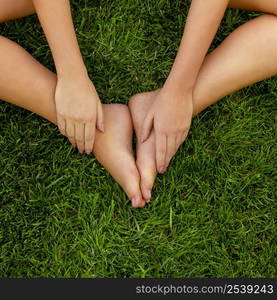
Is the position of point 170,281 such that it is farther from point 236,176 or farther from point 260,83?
point 260,83

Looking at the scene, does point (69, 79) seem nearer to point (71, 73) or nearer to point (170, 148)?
point (71, 73)

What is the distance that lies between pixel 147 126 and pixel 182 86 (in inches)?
7.2

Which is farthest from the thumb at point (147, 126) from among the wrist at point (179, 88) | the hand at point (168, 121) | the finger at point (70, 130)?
the finger at point (70, 130)

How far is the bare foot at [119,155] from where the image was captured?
1.74 metres

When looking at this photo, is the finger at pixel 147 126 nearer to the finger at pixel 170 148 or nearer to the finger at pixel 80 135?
the finger at pixel 170 148

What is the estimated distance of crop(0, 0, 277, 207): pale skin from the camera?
1.67 m

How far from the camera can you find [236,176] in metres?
1.88

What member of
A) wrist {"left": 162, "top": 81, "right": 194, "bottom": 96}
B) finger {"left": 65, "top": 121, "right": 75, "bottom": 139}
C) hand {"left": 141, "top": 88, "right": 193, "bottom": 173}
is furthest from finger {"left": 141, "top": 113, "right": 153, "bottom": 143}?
finger {"left": 65, "top": 121, "right": 75, "bottom": 139}

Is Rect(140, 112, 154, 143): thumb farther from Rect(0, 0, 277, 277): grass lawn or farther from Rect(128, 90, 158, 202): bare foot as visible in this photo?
Rect(0, 0, 277, 277): grass lawn

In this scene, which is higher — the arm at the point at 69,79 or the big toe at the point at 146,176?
the arm at the point at 69,79

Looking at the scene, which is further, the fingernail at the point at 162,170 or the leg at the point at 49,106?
the fingernail at the point at 162,170

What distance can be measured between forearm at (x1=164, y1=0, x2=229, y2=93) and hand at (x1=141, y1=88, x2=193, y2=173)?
39 mm

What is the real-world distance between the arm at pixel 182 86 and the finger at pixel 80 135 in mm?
200

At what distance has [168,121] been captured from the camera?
1.69 meters
